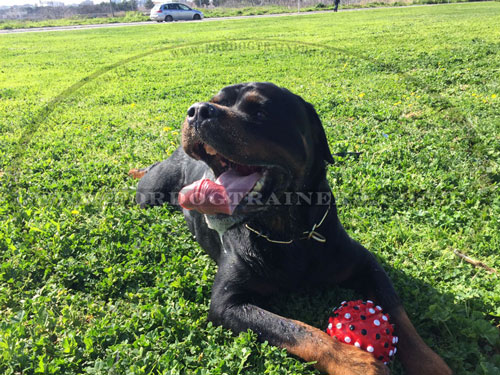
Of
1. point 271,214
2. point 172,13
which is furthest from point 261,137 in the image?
point 172,13

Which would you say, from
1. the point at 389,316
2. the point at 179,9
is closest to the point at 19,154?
the point at 389,316

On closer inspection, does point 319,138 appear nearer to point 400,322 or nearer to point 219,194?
point 219,194

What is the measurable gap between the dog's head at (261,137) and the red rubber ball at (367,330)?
88cm

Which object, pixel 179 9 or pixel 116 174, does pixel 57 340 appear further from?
pixel 179 9

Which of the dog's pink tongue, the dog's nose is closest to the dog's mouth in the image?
the dog's pink tongue

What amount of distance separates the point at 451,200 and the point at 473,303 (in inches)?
58.2

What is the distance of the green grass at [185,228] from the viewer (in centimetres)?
256

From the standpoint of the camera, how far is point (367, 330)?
233 centimetres

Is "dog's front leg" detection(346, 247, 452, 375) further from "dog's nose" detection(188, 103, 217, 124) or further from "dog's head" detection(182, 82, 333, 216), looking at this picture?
"dog's nose" detection(188, 103, 217, 124)

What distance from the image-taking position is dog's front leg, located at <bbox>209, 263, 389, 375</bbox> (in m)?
2.19

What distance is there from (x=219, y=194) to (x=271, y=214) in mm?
391

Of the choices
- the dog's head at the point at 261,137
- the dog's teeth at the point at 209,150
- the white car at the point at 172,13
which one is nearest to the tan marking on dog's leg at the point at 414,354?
the dog's head at the point at 261,137

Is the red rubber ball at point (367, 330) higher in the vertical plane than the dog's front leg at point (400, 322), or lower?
higher

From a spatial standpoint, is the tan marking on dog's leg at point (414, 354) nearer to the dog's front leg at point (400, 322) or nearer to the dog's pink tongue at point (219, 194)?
the dog's front leg at point (400, 322)
